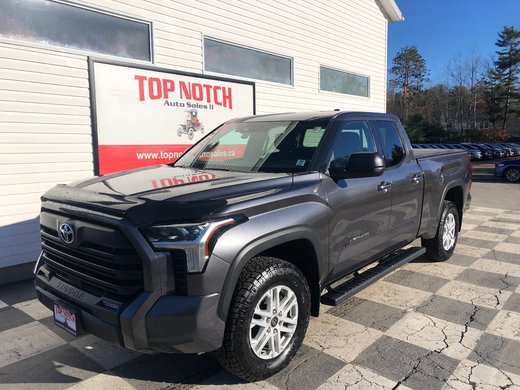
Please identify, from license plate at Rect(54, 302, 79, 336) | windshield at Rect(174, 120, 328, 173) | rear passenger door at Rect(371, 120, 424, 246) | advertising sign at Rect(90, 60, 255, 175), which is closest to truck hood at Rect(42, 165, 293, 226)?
windshield at Rect(174, 120, 328, 173)

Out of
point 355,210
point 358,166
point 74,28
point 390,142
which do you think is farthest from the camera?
point 74,28

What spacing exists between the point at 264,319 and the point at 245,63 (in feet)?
21.2

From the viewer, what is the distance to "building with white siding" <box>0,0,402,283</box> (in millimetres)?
5352

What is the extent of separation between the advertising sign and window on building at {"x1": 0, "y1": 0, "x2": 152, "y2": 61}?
0.97 ft

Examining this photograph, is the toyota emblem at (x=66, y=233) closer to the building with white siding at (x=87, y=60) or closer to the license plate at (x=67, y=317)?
the license plate at (x=67, y=317)

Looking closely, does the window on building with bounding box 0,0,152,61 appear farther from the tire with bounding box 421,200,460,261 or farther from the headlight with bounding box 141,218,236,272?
the tire with bounding box 421,200,460,261

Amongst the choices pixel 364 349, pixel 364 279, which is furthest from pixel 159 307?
pixel 364 279

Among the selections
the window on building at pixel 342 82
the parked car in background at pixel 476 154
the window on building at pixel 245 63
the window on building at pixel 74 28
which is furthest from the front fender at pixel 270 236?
the parked car in background at pixel 476 154

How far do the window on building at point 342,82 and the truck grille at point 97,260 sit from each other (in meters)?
8.45

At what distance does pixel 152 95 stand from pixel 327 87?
5.20 metres

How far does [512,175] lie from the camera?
1748 centimetres

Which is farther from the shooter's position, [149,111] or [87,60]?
[149,111]

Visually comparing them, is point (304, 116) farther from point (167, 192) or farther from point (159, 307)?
point (159, 307)

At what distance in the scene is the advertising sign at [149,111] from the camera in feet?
20.4
